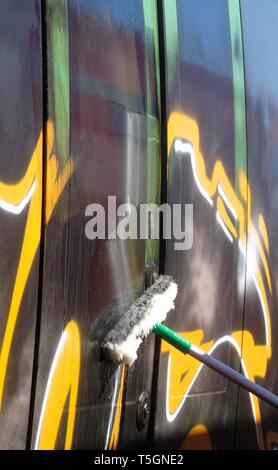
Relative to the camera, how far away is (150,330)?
2027mm

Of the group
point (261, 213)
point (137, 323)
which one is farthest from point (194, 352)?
point (261, 213)

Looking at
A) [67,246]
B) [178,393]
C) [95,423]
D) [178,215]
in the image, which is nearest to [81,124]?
[67,246]

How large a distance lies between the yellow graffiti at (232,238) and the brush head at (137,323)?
0.17m

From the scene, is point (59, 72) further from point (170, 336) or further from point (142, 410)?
point (142, 410)

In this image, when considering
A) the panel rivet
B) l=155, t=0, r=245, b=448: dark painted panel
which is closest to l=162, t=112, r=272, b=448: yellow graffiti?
l=155, t=0, r=245, b=448: dark painted panel

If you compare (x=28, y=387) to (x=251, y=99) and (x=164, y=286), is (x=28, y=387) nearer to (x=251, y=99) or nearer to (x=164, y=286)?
(x=164, y=286)

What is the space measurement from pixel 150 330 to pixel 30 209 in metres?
0.61

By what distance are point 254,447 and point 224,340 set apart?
52cm

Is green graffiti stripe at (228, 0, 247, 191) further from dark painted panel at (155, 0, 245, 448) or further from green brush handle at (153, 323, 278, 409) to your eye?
green brush handle at (153, 323, 278, 409)

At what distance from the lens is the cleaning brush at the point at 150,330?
6.25 ft

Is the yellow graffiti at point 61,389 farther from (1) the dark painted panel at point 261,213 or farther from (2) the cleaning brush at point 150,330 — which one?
(1) the dark painted panel at point 261,213

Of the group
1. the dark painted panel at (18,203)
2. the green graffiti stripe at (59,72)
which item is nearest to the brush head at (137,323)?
the dark painted panel at (18,203)

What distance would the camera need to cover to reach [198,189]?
2.36m

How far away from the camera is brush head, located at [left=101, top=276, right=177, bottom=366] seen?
1.90 meters
